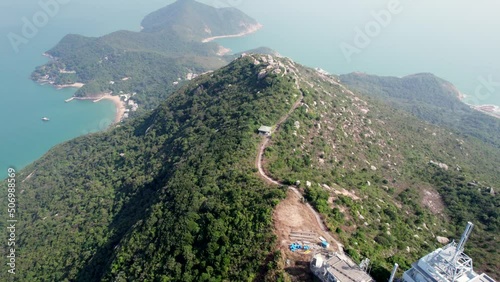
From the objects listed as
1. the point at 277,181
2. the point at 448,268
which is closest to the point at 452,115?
the point at 277,181

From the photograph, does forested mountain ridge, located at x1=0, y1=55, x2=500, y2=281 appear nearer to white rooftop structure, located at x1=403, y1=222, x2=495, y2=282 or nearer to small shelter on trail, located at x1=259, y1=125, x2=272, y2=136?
small shelter on trail, located at x1=259, y1=125, x2=272, y2=136

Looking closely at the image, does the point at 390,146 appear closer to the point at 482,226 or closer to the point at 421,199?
the point at 421,199

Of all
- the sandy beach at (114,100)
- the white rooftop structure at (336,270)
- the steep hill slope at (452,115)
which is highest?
the white rooftop structure at (336,270)

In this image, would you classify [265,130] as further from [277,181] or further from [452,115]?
[452,115]

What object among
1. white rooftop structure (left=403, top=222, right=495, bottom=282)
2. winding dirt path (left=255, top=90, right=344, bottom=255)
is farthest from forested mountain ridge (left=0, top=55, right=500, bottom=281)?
white rooftop structure (left=403, top=222, right=495, bottom=282)

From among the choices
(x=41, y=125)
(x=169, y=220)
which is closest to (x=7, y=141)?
(x=41, y=125)

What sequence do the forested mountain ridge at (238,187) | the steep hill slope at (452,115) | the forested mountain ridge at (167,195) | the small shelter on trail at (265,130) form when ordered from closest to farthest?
Result: the forested mountain ridge at (167,195) → the forested mountain ridge at (238,187) → the small shelter on trail at (265,130) → the steep hill slope at (452,115)

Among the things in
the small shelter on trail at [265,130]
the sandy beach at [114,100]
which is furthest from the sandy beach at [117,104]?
the small shelter on trail at [265,130]

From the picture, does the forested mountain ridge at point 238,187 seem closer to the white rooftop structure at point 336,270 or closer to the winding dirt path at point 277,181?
the winding dirt path at point 277,181
